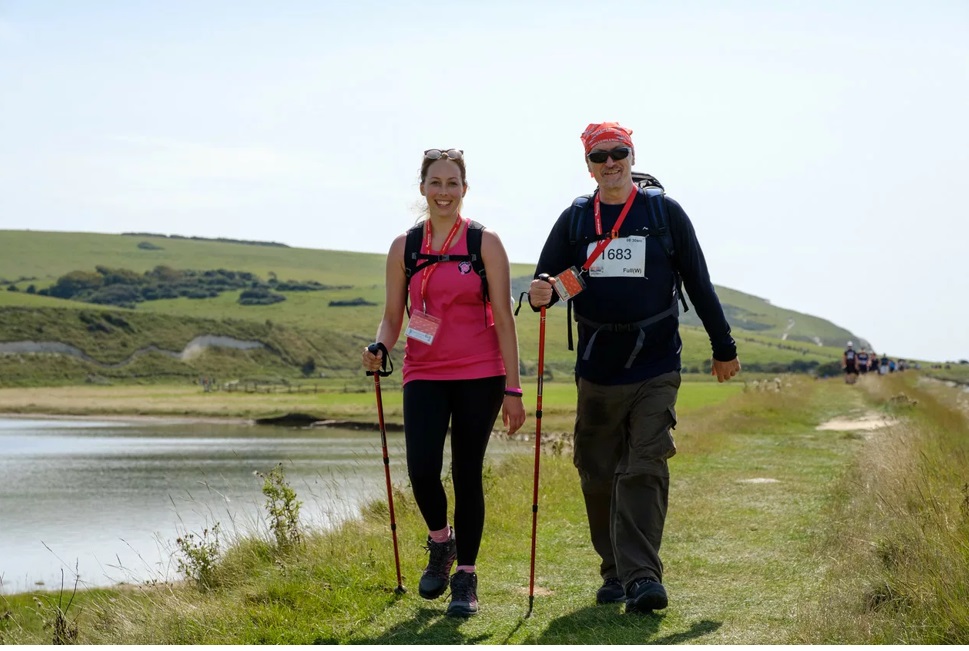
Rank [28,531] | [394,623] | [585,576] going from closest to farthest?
[394,623] < [585,576] < [28,531]

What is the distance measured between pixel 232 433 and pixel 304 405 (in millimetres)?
16564

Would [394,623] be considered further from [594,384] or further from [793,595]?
[793,595]

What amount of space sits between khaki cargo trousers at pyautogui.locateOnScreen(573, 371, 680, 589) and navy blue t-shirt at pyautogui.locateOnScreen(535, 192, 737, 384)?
0.35ft

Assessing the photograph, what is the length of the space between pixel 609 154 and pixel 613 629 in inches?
108

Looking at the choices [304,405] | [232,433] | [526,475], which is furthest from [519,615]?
[304,405]

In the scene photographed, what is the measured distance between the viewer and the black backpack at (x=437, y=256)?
7012mm

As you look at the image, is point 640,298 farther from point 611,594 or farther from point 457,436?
point 611,594

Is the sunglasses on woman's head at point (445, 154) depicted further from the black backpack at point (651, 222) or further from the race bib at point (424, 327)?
the race bib at point (424, 327)

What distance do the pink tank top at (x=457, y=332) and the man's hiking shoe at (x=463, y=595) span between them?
1.19m

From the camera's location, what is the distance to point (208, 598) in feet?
28.3

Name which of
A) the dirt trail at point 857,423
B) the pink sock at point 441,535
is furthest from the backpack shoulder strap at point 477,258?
the dirt trail at point 857,423

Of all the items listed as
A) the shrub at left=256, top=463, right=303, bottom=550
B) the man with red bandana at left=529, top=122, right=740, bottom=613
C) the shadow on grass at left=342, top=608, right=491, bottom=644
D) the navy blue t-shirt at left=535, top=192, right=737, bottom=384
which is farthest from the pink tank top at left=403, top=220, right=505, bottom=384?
the shrub at left=256, top=463, right=303, bottom=550

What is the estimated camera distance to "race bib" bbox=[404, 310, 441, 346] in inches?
273

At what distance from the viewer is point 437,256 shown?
23.1 feet
